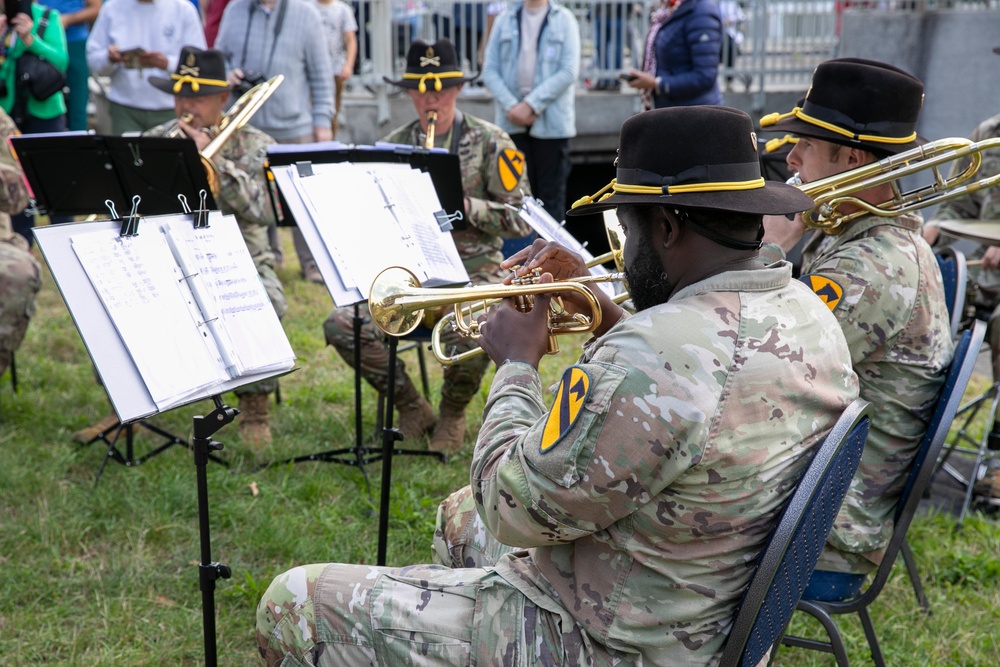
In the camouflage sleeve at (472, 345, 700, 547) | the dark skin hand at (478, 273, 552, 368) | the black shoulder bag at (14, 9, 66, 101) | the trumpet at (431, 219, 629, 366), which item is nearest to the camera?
the camouflage sleeve at (472, 345, 700, 547)

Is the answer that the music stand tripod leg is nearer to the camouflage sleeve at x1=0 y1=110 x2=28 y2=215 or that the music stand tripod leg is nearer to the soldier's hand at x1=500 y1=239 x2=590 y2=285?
the soldier's hand at x1=500 y1=239 x2=590 y2=285

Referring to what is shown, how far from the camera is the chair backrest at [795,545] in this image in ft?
5.43

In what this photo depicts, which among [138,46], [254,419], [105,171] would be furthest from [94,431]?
[138,46]

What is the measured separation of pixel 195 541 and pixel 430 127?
7.23ft

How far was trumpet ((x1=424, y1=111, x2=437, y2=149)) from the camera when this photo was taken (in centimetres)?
448

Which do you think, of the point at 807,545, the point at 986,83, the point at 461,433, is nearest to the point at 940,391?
the point at 807,545

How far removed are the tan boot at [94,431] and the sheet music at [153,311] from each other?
6.98ft

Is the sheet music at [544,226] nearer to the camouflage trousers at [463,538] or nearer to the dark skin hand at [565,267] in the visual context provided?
the dark skin hand at [565,267]

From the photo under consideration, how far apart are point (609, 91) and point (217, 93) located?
5355 millimetres

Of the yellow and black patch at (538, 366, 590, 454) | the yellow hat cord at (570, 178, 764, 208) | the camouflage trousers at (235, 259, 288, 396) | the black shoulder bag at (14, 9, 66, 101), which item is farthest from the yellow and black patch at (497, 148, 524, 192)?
the black shoulder bag at (14, 9, 66, 101)

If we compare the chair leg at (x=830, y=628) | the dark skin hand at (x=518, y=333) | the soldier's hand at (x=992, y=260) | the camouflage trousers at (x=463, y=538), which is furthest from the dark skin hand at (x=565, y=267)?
the soldier's hand at (x=992, y=260)

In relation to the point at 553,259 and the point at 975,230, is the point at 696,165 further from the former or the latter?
the point at 975,230

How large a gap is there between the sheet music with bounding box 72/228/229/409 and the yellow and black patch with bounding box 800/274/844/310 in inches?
62.2

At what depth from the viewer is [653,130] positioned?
1803 millimetres
